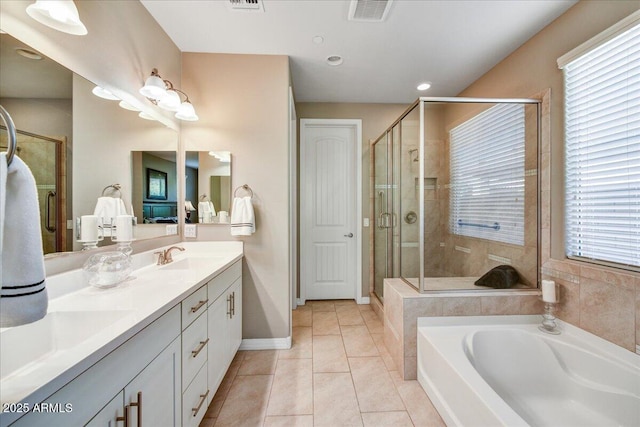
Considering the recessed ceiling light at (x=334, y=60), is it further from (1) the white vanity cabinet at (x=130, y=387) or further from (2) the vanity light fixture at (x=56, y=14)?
(1) the white vanity cabinet at (x=130, y=387)

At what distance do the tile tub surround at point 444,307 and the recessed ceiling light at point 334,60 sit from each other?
6.93 feet

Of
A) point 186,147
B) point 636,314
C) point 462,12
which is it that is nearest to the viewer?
point 636,314

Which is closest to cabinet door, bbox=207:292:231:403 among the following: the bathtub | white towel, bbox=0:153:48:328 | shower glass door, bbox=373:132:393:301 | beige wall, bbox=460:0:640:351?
white towel, bbox=0:153:48:328

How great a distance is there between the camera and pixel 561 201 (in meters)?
1.83

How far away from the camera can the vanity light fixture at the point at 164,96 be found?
1.76m

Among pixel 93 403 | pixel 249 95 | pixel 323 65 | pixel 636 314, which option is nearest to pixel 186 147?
pixel 249 95

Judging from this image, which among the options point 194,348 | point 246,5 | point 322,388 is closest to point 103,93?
point 246,5

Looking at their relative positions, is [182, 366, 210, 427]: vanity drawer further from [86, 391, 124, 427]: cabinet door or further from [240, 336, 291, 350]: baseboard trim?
[240, 336, 291, 350]: baseboard trim

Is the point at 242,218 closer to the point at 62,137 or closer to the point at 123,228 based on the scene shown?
the point at 123,228

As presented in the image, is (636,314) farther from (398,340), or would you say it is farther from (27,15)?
(27,15)

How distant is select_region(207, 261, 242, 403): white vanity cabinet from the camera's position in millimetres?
1582

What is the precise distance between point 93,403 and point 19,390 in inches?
9.1

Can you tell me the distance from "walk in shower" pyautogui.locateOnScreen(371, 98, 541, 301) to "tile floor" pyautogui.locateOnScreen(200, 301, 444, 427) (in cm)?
73

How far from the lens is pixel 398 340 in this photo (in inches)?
78.5
